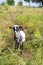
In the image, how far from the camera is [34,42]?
1048cm

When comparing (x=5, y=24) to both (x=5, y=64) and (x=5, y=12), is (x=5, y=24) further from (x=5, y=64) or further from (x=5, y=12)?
(x=5, y=64)

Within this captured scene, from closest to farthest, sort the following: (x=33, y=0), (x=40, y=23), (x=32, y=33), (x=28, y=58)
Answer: (x=28, y=58) < (x=32, y=33) < (x=40, y=23) < (x=33, y=0)

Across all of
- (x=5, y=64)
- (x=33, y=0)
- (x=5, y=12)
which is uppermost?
(x=5, y=64)

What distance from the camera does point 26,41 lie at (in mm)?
10750

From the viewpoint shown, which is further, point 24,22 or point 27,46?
point 24,22

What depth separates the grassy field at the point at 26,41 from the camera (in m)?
7.62

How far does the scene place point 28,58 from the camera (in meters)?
9.33

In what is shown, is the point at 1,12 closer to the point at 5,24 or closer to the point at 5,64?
the point at 5,24

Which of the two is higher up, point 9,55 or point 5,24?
point 9,55

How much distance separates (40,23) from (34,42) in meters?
2.94

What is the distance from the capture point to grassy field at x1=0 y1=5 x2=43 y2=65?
7.62 m

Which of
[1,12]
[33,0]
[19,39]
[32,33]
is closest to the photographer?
[19,39]

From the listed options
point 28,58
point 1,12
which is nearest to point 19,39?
point 28,58

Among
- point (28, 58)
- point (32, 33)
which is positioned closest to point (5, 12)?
point (32, 33)
